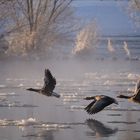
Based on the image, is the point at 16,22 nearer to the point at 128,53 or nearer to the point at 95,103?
the point at 128,53

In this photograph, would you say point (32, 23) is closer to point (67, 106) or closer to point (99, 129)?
point (67, 106)

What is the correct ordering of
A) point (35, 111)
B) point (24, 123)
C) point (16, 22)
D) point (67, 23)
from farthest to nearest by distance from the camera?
1. point (67, 23)
2. point (16, 22)
3. point (35, 111)
4. point (24, 123)

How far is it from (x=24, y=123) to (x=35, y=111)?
2.13 m

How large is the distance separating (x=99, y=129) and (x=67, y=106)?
3.84m

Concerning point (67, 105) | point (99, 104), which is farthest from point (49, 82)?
point (99, 104)

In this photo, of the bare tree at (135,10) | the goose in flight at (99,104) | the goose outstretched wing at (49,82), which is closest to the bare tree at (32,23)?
the bare tree at (135,10)

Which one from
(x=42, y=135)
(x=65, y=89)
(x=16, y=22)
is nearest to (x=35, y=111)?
(x=42, y=135)

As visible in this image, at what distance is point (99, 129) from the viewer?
15.7 m

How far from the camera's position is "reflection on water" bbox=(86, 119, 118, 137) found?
1511 centimetres

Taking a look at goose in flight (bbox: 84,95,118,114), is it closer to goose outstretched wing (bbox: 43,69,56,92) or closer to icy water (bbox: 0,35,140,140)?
icy water (bbox: 0,35,140,140)

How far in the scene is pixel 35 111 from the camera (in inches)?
730

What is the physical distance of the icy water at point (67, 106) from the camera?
1525 centimetres

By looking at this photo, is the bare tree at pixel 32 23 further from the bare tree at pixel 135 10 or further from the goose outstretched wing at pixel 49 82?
the goose outstretched wing at pixel 49 82

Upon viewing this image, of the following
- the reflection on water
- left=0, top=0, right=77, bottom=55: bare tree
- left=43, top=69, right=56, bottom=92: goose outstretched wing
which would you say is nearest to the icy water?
the reflection on water
